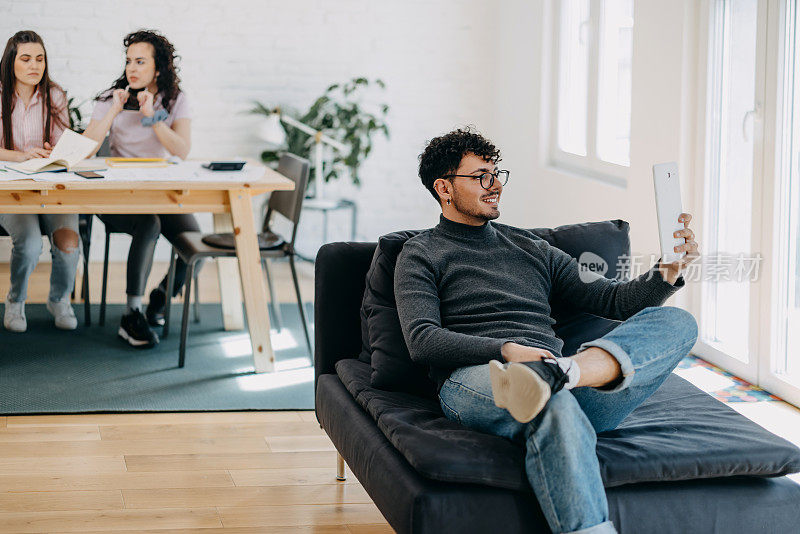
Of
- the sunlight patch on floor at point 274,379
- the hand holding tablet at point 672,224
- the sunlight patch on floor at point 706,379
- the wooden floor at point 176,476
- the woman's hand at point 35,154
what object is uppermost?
the woman's hand at point 35,154

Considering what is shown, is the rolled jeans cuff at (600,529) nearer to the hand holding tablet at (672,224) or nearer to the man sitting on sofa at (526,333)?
the man sitting on sofa at (526,333)

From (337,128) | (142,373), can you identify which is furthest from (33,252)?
(337,128)

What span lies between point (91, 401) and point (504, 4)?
378 centimetres

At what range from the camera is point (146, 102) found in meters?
4.11

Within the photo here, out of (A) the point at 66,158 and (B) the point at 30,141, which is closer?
(A) the point at 66,158

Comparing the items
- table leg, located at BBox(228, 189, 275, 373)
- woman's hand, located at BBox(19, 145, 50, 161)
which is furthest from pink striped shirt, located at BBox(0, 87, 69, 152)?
table leg, located at BBox(228, 189, 275, 373)

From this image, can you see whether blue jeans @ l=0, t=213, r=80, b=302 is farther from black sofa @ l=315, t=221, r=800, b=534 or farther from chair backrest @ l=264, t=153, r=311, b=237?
black sofa @ l=315, t=221, r=800, b=534

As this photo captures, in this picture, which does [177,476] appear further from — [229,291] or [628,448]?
[229,291]

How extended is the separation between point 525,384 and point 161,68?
287 cm

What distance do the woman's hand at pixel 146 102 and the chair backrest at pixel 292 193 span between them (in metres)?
0.60

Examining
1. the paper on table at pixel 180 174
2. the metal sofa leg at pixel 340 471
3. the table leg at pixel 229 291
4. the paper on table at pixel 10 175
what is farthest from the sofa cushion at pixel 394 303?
the table leg at pixel 229 291

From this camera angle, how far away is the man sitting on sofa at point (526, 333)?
5.99 feet

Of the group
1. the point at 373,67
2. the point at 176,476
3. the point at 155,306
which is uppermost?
the point at 373,67

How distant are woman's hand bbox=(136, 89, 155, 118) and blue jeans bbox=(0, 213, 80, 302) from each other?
569 mm
